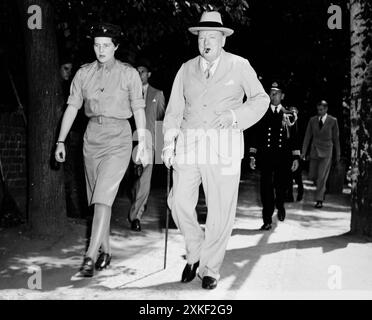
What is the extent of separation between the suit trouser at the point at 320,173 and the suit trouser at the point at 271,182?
2515 millimetres

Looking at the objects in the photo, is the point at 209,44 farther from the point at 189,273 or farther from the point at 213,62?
the point at 189,273

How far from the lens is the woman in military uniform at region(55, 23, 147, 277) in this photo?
534cm

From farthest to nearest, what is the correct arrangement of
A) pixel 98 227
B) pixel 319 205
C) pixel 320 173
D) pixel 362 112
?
1. pixel 320 173
2. pixel 319 205
3. pixel 362 112
4. pixel 98 227

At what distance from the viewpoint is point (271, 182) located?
838 cm

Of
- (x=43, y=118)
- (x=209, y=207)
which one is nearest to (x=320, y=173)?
(x=43, y=118)

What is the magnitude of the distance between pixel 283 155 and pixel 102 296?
4.81m

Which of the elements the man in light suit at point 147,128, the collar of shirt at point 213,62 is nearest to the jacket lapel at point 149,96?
the man in light suit at point 147,128

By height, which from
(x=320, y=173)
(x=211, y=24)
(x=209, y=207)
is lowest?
(x=320, y=173)

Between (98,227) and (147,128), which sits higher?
(147,128)

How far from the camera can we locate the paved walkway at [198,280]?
476 cm

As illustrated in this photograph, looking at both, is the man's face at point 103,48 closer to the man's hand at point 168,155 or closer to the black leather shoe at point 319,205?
the man's hand at point 168,155

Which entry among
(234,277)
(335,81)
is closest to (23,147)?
(234,277)

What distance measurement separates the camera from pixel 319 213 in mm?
10414

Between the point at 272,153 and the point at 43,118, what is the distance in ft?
11.4
